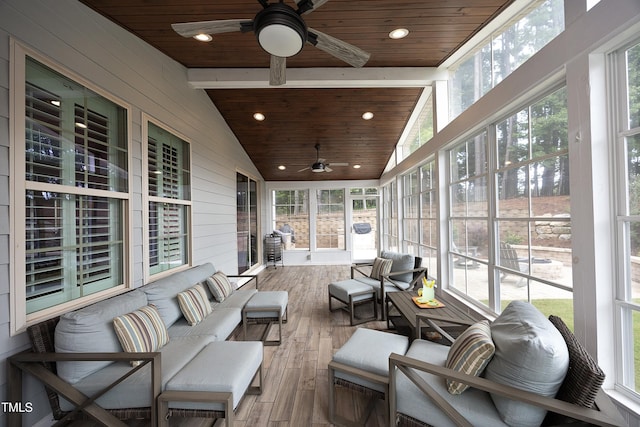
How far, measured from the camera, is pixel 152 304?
7.29 ft

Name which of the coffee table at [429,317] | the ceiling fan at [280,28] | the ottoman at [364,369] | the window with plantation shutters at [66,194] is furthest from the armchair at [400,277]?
the window with plantation shutters at [66,194]

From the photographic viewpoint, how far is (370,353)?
71.1 inches

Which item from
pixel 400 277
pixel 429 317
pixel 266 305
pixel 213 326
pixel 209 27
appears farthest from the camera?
pixel 400 277

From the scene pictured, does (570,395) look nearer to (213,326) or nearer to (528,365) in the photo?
(528,365)

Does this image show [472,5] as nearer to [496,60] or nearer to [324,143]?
[496,60]

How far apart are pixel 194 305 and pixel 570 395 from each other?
2747 mm

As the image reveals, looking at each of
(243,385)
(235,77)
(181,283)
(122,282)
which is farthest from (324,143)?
(243,385)

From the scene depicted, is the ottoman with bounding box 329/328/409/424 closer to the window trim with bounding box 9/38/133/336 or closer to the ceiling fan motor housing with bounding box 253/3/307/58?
the window trim with bounding box 9/38/133/336

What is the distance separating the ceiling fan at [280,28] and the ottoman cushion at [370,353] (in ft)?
6.81

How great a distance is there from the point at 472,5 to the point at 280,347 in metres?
3.80

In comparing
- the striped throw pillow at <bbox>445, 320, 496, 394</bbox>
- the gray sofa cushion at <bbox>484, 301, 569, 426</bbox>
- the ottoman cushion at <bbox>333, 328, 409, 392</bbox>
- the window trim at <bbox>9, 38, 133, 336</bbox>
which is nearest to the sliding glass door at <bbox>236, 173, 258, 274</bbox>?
the window trim at <bbox>9, 38, 133, 336</bbox>

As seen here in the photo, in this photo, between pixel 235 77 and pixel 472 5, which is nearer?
pixel 472 5

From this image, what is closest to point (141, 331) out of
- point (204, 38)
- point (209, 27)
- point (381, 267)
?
point (209, 27)

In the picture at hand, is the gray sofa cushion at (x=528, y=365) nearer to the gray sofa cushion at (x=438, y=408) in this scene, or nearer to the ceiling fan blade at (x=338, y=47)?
the gray sofa cushion at (x=438, y=408)
